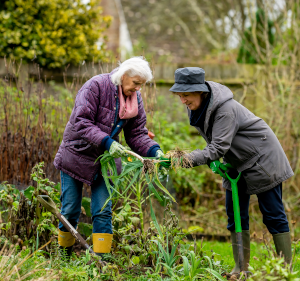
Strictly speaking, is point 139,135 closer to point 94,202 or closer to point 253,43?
point 94,202

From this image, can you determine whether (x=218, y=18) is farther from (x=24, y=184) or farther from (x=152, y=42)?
(x=24, y=184)

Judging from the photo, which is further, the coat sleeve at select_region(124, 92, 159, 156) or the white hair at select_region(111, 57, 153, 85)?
the coat sleeve at select_region(124, 92, 159, 156)

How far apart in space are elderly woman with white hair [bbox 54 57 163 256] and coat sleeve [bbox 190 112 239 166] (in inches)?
17.2

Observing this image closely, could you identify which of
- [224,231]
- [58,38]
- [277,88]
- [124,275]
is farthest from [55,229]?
[277,88]

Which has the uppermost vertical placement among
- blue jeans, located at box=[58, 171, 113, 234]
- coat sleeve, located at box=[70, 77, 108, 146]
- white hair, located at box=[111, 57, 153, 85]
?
white hair, located at box=[111, 57, 153, 85]

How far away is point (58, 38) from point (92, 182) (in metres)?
3.83

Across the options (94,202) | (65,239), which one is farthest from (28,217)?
(94,202)

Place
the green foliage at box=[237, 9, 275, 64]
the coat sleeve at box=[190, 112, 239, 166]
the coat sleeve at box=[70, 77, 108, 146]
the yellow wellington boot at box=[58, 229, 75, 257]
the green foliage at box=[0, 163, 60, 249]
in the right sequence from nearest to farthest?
the coat sleeve at box=[190, 112, 239, 166], the coat sleeve at box=[70, 77, 108, 146], the yellow wellington boot at box=[58, 229, 75, 257], the green foliage at box=[0, 163, 60, 249], the green foliage at box=[237, 9, 275, 64]

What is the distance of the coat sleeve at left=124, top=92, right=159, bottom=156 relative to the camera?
317cm

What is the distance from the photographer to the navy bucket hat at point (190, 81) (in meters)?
2.66

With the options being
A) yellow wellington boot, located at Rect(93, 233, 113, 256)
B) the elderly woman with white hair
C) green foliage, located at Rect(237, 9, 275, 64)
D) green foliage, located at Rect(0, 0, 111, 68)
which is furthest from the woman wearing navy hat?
green foliage, located at Rect(237, 9, 275, 64)

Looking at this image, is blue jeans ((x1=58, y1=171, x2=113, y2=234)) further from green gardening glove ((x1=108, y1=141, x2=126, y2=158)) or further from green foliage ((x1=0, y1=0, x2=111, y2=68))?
green foliage ((x1=0, y1=0, x2=111, y2=68))

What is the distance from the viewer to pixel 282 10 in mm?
6074

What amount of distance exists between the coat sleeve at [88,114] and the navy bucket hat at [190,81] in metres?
0.61
